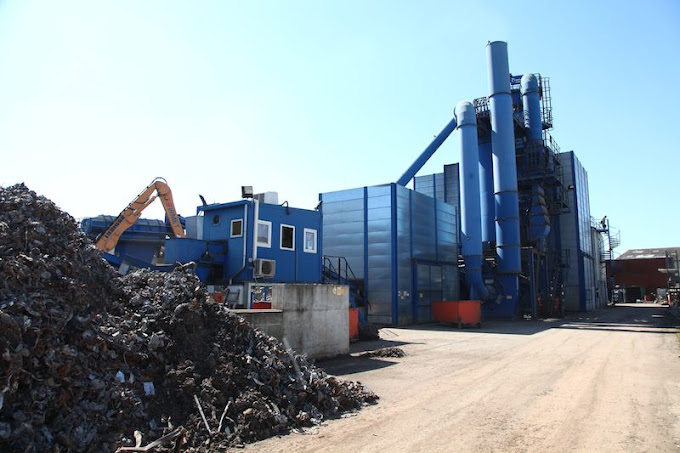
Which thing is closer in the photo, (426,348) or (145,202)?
(426,348)

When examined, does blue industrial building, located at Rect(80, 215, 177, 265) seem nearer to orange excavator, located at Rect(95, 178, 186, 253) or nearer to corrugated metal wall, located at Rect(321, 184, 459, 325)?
orange excavator, located at Rect(95, 178, 186, 253)

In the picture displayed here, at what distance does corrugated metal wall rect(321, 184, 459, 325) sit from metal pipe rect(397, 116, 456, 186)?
2.49 m

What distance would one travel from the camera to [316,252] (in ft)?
57.2

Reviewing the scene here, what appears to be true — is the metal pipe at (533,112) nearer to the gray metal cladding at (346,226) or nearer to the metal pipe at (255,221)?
the gray metal cladding at (346,226)

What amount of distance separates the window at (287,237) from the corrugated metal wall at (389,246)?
886cm

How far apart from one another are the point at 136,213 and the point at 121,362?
1113 centimetres

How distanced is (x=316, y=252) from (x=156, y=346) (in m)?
10.8

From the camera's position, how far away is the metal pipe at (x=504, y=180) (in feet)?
96.2

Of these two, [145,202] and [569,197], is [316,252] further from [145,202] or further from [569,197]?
[569,197]

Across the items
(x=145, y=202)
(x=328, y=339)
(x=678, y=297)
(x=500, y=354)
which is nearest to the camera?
(x=328, y=339)

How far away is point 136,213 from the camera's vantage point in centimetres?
1627

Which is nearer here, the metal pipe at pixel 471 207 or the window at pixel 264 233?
the window at pixel 264 233

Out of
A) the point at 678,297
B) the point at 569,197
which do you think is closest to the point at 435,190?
the point at 569,197

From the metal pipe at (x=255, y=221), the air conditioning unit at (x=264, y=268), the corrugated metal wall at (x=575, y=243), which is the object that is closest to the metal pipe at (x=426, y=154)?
the corrugated metal wall at (x=575, y=243)
